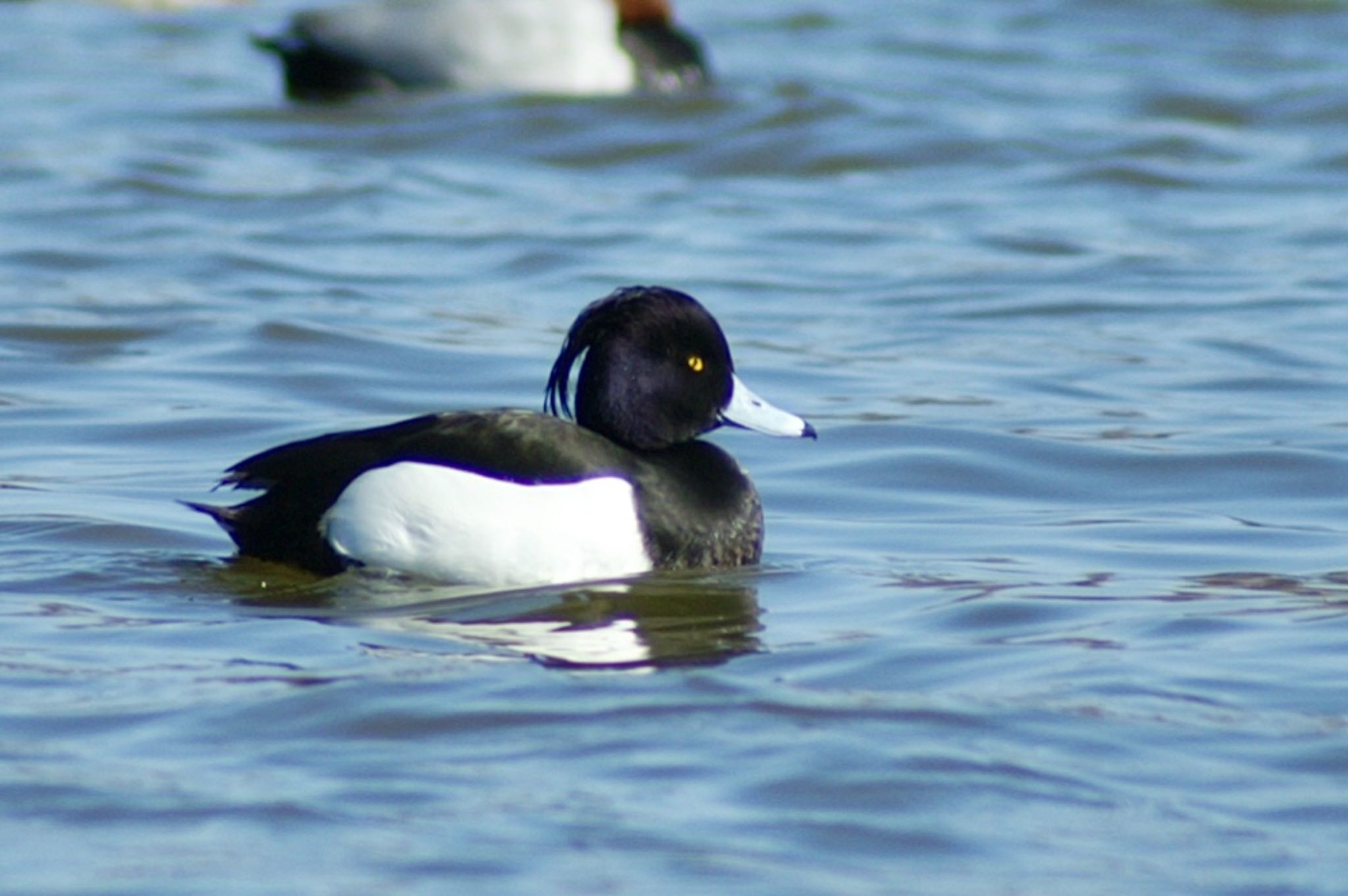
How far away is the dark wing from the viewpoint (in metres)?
5.55

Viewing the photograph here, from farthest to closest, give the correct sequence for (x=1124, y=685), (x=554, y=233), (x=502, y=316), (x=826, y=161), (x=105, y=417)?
(x=826, y=161)
(x=554, y=233)
(x=502, y=316)
(x=105, y=417)
(x=1124, y=685)

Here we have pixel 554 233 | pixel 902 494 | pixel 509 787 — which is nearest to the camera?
pixel 509 787

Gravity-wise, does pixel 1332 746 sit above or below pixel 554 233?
below

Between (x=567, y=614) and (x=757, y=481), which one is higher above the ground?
(x=757, y=481)

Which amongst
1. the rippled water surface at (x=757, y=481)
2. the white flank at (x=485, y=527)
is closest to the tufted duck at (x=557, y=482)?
the white flank at (x=485, y=527)

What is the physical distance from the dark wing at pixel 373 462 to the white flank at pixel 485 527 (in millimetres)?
31

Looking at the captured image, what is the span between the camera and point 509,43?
14102mm

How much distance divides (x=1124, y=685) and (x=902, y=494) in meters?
2.30

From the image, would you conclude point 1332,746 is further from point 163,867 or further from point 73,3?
point 73,3

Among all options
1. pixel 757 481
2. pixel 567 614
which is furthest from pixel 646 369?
pixel 757 481

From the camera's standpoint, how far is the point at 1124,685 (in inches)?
189

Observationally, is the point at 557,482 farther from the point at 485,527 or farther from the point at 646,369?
the point at 646,369

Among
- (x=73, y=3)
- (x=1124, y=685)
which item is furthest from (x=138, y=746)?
(x=73, y=3)

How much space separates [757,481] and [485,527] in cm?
182
